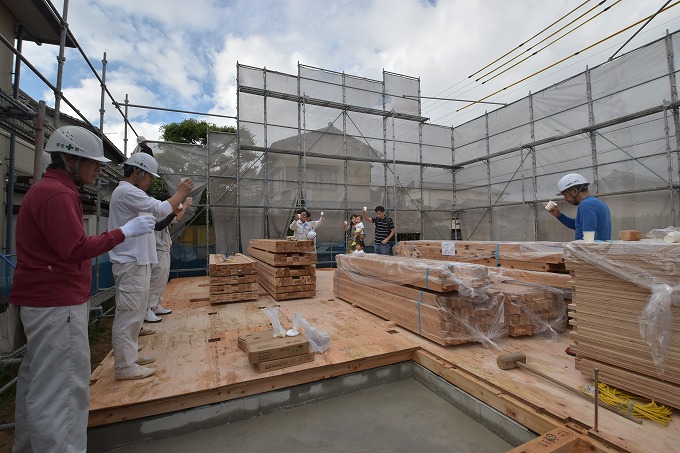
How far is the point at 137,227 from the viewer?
6.96ft

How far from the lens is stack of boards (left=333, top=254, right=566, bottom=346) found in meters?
3.37

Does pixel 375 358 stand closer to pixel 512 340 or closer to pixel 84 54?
pixel 512 340

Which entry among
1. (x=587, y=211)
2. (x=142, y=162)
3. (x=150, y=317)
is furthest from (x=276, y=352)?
(x=587, y=211)

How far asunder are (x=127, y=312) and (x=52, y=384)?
1.06 metres

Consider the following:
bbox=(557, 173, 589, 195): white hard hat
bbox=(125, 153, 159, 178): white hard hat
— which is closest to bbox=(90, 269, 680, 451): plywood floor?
bbox=(557, 173, 589, 195): white hard hat

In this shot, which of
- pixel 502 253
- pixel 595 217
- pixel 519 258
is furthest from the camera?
pixel 502 253

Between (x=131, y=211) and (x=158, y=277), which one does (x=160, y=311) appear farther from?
(x=131, y=211)

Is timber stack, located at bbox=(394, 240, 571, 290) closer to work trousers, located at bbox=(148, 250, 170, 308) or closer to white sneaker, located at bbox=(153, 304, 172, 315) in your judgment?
work trousers, located at bbox=(148, 250, 170, 308)

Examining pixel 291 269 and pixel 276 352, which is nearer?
pixel 276 352

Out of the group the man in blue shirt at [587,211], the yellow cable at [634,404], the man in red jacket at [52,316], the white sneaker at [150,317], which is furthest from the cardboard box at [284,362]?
the man in blue shirt at [587,211]

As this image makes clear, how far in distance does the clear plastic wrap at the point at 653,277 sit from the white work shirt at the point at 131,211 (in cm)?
357

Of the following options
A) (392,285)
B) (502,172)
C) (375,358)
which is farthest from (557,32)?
(375,358)

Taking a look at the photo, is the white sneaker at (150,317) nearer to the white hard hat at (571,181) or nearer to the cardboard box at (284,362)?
the cardboard box at (284,362)

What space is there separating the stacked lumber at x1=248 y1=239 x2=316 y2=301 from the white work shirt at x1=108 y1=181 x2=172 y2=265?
289 centimetres
